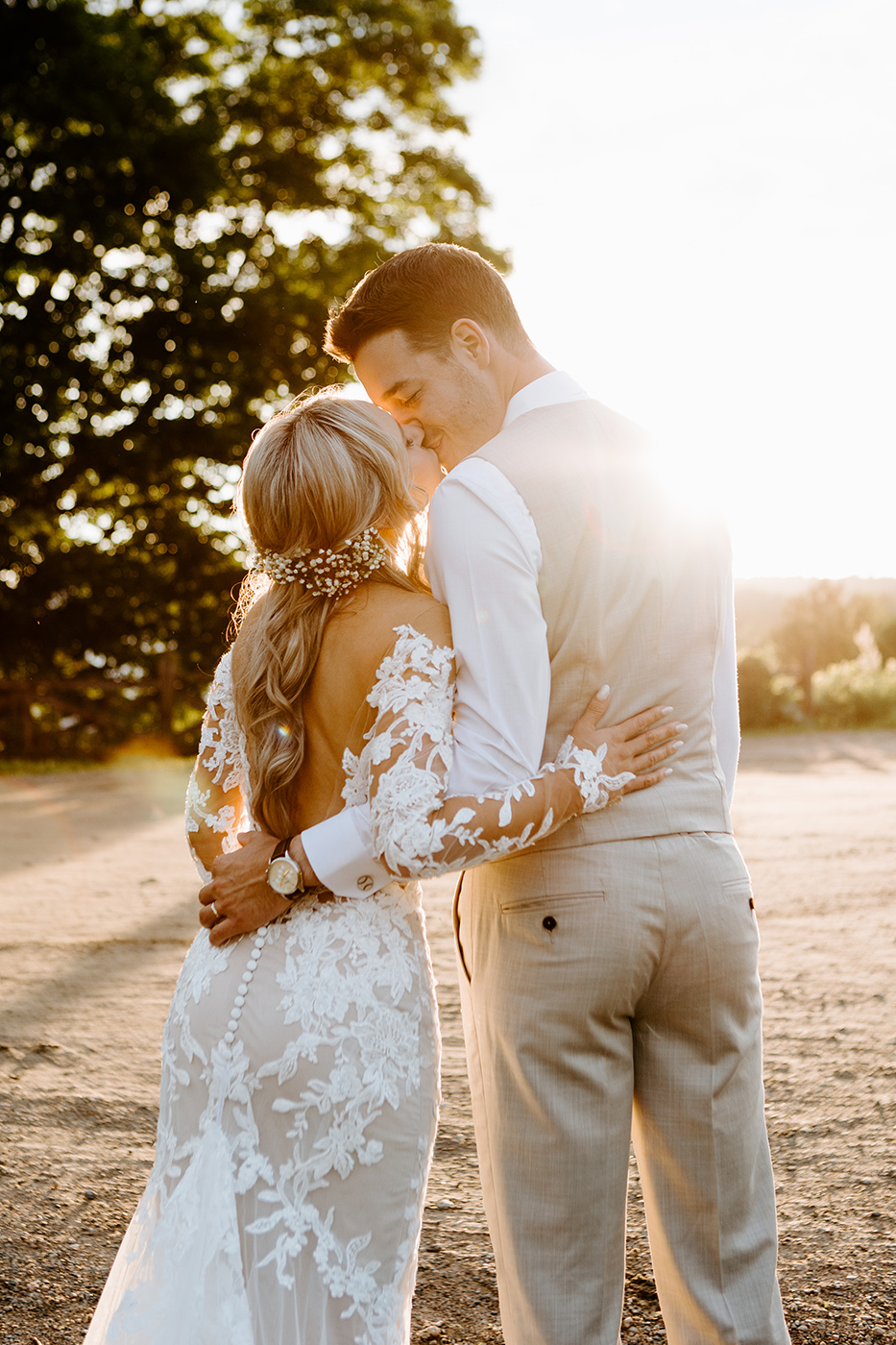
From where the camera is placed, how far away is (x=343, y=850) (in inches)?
75.5

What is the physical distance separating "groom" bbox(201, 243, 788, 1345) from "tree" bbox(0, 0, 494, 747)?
15.8 metres

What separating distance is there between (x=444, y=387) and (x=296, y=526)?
53 centimetres

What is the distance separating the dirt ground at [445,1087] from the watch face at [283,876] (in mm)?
1584

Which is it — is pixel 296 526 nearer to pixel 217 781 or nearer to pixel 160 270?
pixel 217 781

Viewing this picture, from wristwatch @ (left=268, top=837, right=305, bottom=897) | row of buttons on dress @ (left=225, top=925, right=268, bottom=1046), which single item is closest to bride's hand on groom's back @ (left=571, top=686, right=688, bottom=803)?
wristwatch @ (left=268, top=837, right=305, bottom=897)

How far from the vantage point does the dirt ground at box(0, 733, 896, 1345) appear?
3.00 meters

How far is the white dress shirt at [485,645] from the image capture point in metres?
1.83

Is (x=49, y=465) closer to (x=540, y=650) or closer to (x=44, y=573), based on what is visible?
(x=44, y=573)

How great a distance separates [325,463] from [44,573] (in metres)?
18.0

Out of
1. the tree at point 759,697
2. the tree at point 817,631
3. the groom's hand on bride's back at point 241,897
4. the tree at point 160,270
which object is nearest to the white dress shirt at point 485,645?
the groom's hand on bride's back at point 241,897

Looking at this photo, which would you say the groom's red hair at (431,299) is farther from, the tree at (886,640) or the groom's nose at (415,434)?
the tree at (886,640)

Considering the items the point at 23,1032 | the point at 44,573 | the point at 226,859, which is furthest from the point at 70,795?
the point at 226,859

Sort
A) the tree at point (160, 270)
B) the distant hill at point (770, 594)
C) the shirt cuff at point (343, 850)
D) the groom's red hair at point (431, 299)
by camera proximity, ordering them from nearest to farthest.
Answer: the shirt cuff at point (343, 850) < the groom's red hair at point (431, 299) < the tree at point (160, 270) < the distant hill at point (770, 594)

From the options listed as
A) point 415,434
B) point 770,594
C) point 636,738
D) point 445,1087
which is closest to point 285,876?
point 636,738
